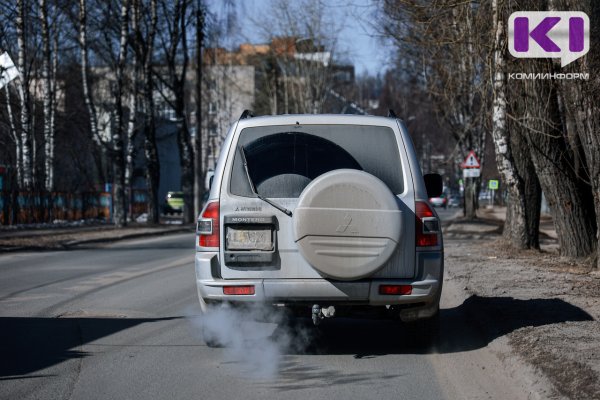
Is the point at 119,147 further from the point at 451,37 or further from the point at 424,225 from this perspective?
the point at 424,225

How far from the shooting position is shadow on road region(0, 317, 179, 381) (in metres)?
6.79

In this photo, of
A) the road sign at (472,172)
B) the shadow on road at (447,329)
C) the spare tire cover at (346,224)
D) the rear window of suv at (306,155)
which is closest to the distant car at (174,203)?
the road sign at (472,172)

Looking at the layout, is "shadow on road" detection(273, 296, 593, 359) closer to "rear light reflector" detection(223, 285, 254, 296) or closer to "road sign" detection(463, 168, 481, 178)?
"rear light reflector" detection(223, 285, 254, 296)

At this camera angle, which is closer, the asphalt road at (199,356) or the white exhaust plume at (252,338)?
the asphalt road at (199,356)

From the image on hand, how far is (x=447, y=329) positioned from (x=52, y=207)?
101 ft

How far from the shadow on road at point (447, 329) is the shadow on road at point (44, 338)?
6.73 feet

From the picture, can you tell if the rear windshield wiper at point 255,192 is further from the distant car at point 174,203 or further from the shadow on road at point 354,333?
the distant car at point 174,203

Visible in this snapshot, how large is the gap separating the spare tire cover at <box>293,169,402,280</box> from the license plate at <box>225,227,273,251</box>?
28cm

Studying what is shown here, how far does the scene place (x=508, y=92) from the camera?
15.9 meters

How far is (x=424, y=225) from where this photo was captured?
6828 millimetres

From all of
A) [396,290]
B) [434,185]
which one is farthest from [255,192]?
[434,185]

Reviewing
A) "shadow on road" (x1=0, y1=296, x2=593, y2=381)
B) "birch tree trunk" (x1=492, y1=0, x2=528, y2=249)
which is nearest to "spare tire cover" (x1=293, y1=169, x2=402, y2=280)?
"shadow on road" (x1=0, y1=296, x2=593, y2=381)

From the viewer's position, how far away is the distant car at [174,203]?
205 ft

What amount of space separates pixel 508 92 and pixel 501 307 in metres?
7.49
